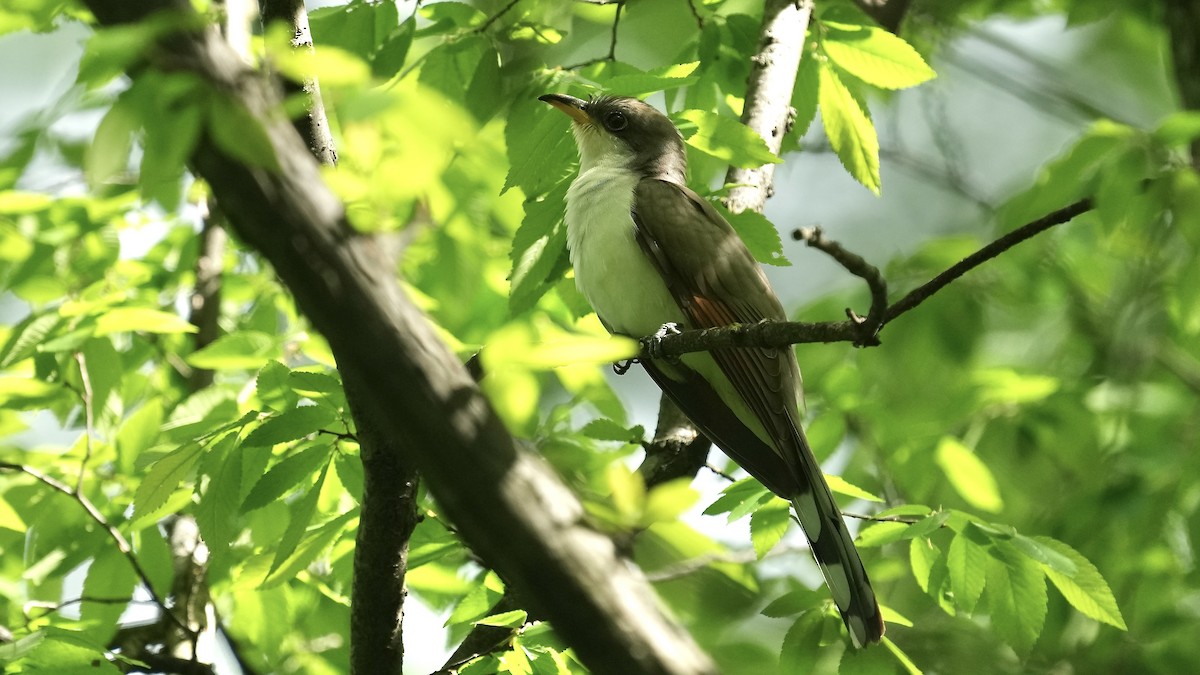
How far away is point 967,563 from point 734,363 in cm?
126

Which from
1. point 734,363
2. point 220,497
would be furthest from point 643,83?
point 220,497

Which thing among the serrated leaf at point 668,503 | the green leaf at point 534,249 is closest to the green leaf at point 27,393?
the green leaf at point 534,249

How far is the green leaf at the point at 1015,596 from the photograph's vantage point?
326 centimetres

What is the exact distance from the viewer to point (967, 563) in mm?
3318

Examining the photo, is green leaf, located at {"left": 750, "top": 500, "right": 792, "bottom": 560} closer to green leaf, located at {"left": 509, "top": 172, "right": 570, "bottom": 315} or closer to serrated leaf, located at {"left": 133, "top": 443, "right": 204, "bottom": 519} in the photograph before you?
green leaf, located at {"left": 509, "top": 172, "right": 570, "bottom": 315}

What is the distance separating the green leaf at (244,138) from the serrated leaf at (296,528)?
1852mm

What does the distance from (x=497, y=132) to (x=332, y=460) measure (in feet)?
10.8

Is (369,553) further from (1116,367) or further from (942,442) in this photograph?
(1116,367)

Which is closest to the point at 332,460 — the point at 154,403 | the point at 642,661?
the point at 154,403

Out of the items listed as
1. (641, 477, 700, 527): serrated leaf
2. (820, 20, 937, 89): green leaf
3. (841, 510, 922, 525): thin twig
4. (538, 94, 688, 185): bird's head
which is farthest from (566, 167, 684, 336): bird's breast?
(641, 477, 700, 527): serrated leaf

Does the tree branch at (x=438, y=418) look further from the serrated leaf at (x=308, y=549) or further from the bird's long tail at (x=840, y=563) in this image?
the bird's long tail at (x=840, y=563)

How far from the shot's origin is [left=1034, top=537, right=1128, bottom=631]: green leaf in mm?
3260

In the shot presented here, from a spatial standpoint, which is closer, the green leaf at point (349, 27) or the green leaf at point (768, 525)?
the green leaf at point (768, 525)

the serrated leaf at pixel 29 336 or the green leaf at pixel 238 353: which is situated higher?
the serrated leaf at pixel 29 336
